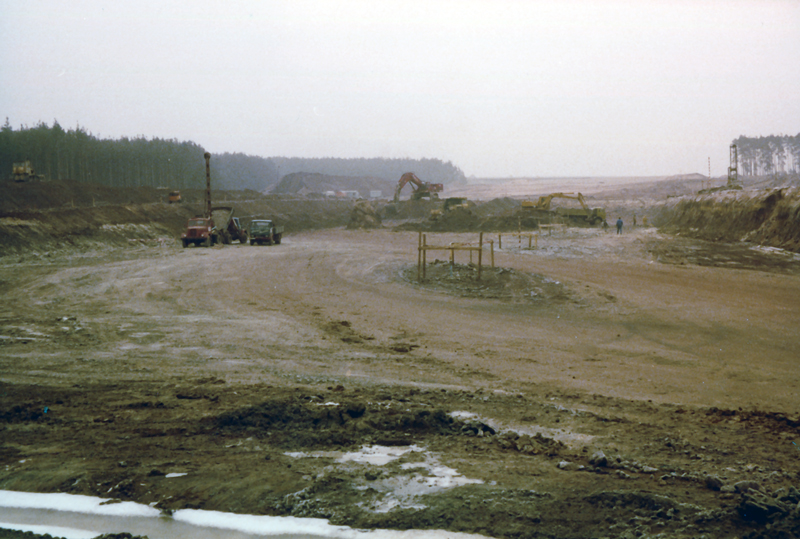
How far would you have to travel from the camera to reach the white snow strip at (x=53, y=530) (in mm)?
4949

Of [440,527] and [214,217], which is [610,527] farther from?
[214,217]

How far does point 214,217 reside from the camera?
40.3 meters

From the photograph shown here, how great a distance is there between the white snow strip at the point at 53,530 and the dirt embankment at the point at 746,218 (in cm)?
3313

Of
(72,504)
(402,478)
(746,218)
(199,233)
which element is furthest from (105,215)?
(746,218)

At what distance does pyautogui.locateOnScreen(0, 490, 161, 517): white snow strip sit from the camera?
17.2 feet

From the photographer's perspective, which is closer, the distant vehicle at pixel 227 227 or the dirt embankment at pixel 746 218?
the dirt embankment at pixel 746 218

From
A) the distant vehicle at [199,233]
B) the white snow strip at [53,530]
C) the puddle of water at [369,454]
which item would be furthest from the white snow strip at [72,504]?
the distant vehicle at [199,233]

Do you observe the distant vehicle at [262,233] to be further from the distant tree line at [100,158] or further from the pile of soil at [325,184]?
the pile of soil at [325,184]

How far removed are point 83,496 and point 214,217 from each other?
36732mm

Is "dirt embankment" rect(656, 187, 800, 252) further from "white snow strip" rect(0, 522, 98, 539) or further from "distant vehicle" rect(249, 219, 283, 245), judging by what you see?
"white snow strip" rect(0, 522, 98, 539)

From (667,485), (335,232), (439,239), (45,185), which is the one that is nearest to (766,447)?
(667,485)

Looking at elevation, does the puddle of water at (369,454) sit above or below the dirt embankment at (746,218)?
below

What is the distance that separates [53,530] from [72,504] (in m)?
0.33

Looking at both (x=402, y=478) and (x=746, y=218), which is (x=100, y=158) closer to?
(x=746, y=218)
